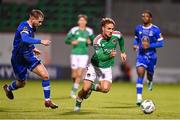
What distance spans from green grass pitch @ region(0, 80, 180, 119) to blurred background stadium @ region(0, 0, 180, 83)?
5881mm

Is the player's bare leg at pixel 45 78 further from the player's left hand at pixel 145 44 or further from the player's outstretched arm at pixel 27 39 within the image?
the player's left hand at pixel 145 44

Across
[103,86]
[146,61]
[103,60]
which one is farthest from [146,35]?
[103,86]

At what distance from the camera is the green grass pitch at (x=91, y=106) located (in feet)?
42.1

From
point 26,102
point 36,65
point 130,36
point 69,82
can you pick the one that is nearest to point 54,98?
point 26,102

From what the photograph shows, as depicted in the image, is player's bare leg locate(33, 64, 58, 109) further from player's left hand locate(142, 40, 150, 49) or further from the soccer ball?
player's left hand locate(142, 40, 150, 49)

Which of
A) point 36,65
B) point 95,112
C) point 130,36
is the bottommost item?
point 95,112

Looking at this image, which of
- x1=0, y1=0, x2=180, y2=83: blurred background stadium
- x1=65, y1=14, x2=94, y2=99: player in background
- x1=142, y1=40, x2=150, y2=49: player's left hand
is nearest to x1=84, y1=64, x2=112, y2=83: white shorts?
x1=142, y1=40, x2=150, y2=49: player's left hand

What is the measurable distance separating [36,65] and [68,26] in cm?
1507

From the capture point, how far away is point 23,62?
549 inches

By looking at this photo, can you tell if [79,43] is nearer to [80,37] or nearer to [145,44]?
[80,37]

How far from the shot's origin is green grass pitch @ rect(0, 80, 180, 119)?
12.8 meters

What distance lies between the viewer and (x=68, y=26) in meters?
28.8

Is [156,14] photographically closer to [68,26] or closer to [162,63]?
[162,63]

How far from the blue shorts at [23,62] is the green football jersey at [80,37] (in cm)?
534
